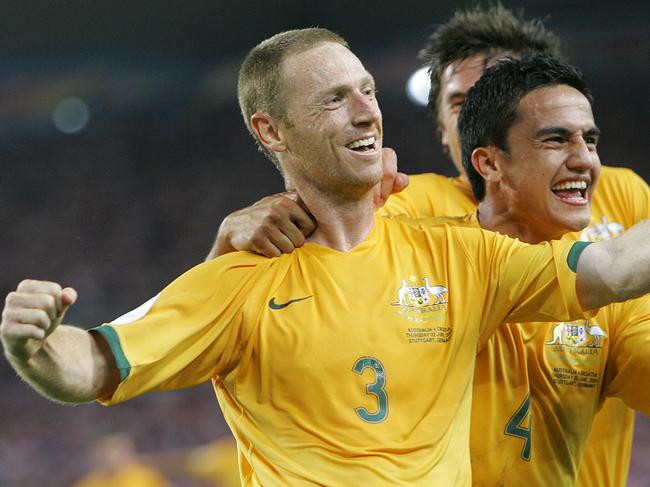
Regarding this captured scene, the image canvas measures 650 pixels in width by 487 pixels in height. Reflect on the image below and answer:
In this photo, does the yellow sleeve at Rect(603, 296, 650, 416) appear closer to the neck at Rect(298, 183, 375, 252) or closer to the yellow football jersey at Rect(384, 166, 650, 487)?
the yellow football jersey at Rect(384, 166, 650, 487)

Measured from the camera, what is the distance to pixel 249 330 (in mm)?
2486

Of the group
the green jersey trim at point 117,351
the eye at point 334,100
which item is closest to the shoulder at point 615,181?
the eye at point 334,100

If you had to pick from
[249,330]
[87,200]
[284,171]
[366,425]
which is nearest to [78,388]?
[249,330]

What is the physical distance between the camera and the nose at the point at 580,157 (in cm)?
304

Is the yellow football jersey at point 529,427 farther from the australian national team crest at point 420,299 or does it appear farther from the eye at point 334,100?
the eye at point 334,100

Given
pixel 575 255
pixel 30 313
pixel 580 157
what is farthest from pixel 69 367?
pixel 580 157

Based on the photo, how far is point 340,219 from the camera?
269cm

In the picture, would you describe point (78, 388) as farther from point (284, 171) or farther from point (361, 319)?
point (284, 171)

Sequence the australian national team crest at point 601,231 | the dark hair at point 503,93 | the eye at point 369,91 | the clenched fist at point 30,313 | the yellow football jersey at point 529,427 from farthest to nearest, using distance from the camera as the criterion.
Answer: the australian national team crest at point 601,231
the dark hair at point 503,93
the yellow football jersey at point 529,427
the eye at point 369,91
the clenched fist at point 30,313

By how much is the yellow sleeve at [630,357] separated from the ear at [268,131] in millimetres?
1262

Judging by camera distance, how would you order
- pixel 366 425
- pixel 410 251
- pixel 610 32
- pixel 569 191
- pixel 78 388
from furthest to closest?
1. pixel 610 32
2. pixel 569 191
3. pixel 410 251
4. pixel 366 425
5. pixel 78 388

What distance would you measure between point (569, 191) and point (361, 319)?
993 mm

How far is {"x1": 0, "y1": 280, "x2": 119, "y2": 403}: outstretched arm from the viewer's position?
1977 mm

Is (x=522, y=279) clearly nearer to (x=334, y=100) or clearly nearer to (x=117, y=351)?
(x=334, y=100)
